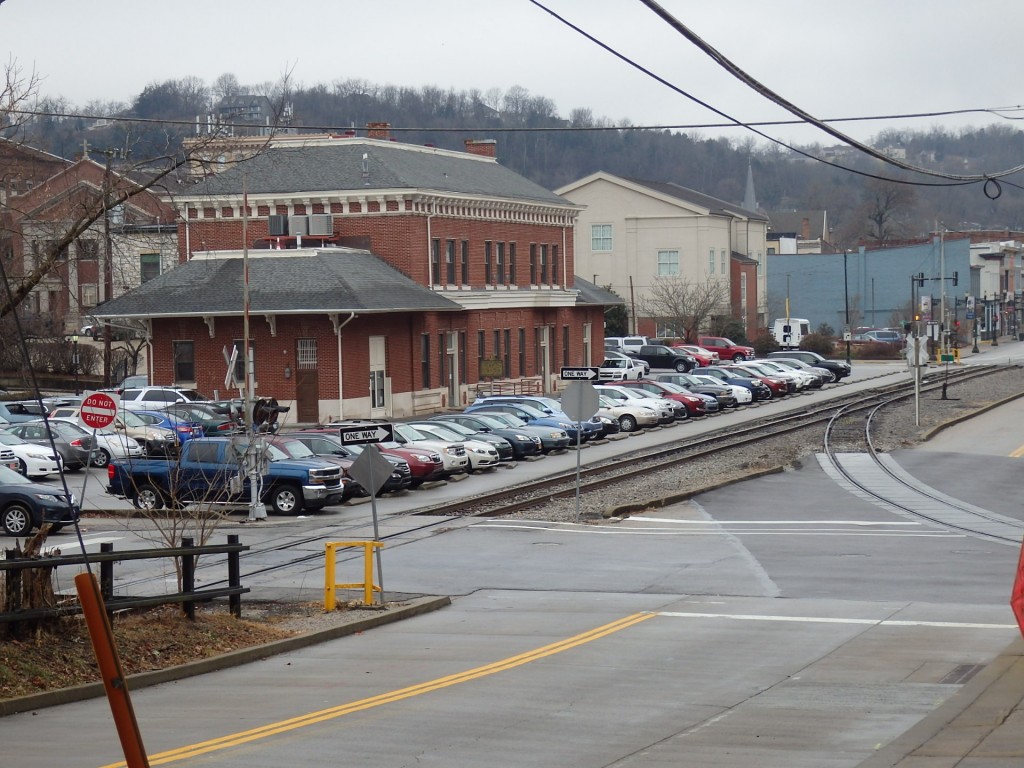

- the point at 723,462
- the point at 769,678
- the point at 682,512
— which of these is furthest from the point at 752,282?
the point at 769,678

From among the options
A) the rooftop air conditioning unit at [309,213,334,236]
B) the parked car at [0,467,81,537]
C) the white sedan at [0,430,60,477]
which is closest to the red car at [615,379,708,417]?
the rooftop air conditioning unit at [309,213,334,236]

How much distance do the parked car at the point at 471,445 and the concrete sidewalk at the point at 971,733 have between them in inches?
988

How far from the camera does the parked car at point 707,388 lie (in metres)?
57.7

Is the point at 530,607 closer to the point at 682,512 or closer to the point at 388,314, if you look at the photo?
the point at 682,512

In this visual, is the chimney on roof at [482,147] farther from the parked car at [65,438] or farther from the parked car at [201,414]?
the parked car at [65,438]

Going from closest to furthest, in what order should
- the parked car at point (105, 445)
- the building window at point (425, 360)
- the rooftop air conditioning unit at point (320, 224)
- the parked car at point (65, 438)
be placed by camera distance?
the parked car at point (105, 445)
the parked car at point (65, 438)
the rooftop air conditioning unit at point (320, 224)
the building window at point (425, 360)

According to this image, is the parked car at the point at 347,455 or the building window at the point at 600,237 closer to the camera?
the parked car at the point at 347,455

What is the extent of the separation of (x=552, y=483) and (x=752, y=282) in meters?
74.1

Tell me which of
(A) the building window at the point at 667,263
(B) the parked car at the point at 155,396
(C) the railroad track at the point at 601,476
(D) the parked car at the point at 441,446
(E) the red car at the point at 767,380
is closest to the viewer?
(C) the railroad track at the point at 601,476

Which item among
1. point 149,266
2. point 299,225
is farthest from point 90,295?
point 299,225

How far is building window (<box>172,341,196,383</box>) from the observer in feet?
170

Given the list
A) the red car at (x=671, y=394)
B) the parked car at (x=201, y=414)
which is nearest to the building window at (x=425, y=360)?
the red car at (x=671, y=394)

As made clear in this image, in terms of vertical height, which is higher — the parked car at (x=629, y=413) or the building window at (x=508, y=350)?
the building window at (x=508, y=350)

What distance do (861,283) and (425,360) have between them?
7911 centimetres
